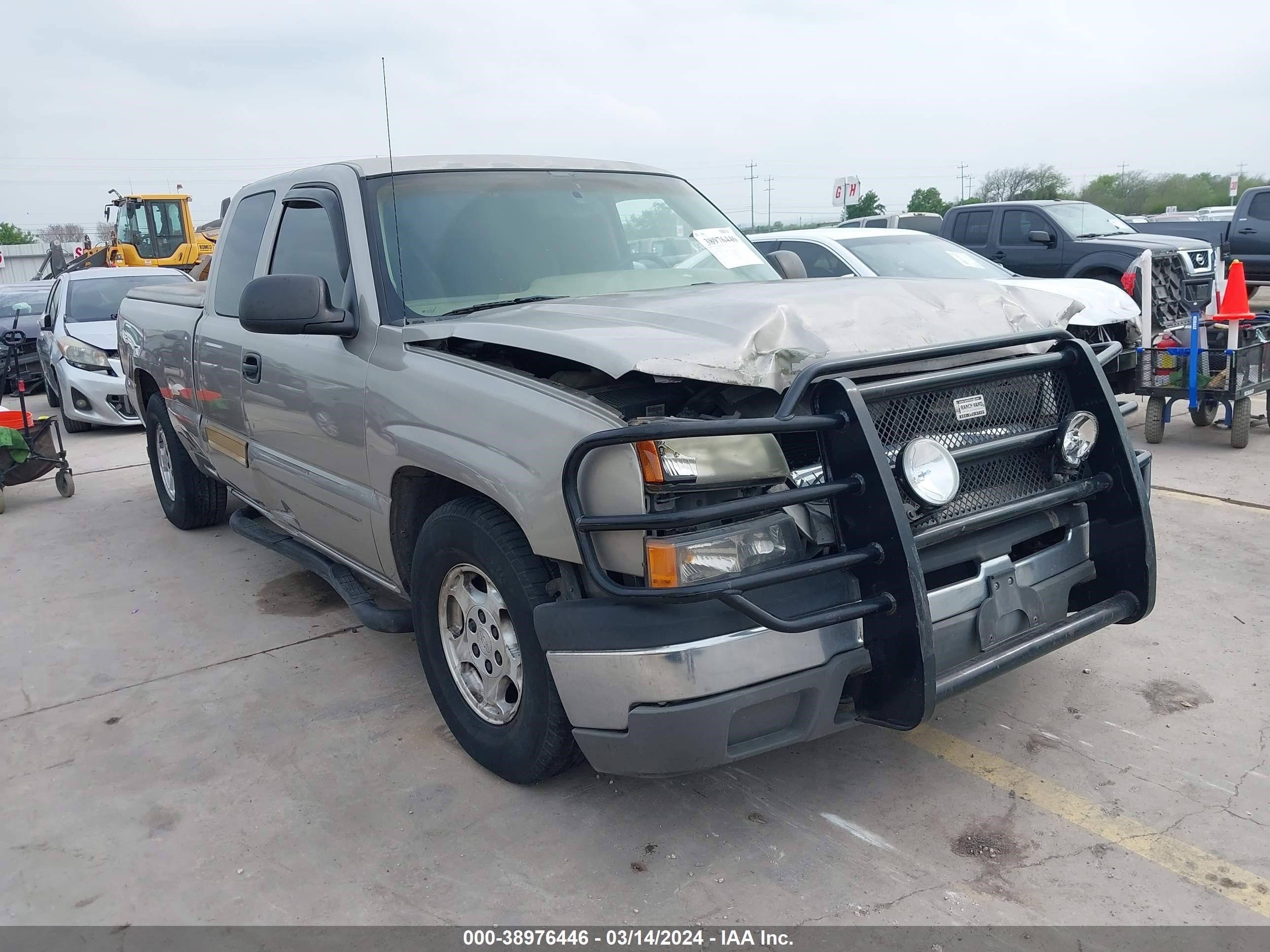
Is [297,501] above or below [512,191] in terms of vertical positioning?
below

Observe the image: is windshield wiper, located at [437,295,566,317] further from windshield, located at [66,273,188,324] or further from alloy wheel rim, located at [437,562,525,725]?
windshield, located at [66,273,188,324]

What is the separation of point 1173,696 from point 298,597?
3.99 m

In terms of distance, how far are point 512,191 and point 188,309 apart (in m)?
2.43

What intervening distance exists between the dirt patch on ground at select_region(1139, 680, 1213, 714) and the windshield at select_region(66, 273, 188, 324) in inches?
407

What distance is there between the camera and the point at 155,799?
3.30 metres

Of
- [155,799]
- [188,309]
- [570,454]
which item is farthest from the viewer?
[188,309]

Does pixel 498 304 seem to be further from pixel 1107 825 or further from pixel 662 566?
pixel 1107 825

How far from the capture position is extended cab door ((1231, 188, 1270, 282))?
16234mm

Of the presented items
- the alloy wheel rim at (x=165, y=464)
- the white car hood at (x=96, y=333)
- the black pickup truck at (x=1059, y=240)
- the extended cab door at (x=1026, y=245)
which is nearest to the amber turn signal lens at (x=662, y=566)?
the alloy wheel rim at (x=165, y=464)

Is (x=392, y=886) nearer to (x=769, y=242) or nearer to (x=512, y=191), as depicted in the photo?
(x=512, y=191)

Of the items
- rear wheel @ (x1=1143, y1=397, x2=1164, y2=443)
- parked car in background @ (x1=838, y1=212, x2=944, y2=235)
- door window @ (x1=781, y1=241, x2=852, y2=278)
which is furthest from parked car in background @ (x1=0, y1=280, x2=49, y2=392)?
parked car in background @ (x1=838, y1=212, x2=944, y2=235)

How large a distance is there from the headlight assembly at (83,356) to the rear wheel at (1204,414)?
10.1 meters

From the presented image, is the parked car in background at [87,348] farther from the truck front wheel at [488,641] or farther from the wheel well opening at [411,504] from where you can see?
the truck front wheel at [488,641]

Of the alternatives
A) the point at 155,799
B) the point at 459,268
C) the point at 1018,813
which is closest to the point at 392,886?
the point at 155,799
